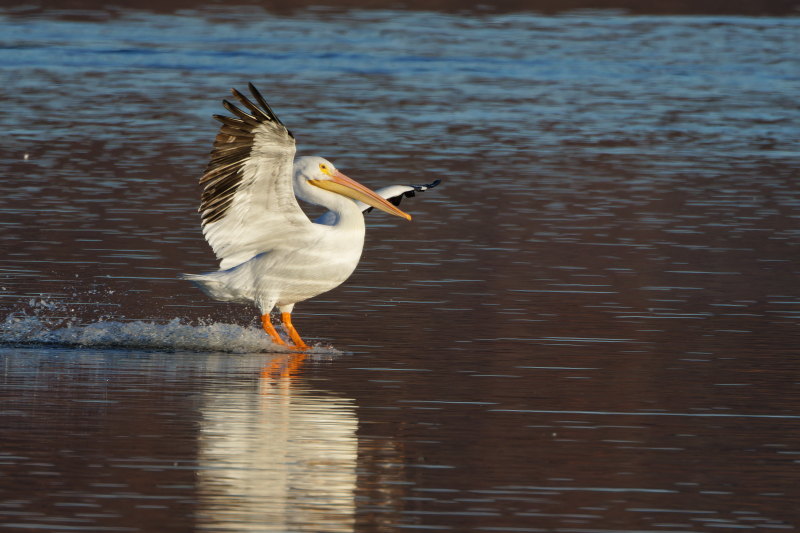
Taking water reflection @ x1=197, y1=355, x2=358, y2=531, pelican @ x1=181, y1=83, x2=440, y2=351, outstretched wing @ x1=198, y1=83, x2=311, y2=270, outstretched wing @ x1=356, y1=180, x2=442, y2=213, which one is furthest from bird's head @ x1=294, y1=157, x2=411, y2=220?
water reflection @ x1=197, y1=355, x2=358, y2=531

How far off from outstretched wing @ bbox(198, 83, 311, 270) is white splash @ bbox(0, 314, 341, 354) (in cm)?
55

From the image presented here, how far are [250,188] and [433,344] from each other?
1607 mm

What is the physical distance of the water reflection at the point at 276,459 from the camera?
19.4 feet

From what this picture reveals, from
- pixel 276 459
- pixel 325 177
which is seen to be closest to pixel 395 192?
pixel 325 177

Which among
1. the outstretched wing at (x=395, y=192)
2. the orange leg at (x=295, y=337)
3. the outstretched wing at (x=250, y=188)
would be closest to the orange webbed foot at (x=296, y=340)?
the orange leg at (x=295, y=337)

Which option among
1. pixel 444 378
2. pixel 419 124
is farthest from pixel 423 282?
pixel 419 124

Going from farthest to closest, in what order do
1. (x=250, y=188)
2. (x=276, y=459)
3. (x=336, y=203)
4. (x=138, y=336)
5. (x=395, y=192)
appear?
(x=395, y=192) < (x=336, y=203) < (x=138, y=336) < (x=250, y=188) < (x=276, y=459)

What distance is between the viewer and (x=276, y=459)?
6.72 m

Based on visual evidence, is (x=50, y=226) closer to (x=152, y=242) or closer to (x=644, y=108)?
(x=152, y=242)

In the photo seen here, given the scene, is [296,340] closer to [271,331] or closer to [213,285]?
[271,331]

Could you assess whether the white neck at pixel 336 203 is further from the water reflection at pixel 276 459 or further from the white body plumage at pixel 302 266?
the water reflection at pixel 276 459

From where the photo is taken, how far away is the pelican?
361 inches

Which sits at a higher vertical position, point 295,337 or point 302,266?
point 302,266

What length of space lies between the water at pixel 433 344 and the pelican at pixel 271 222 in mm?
375
